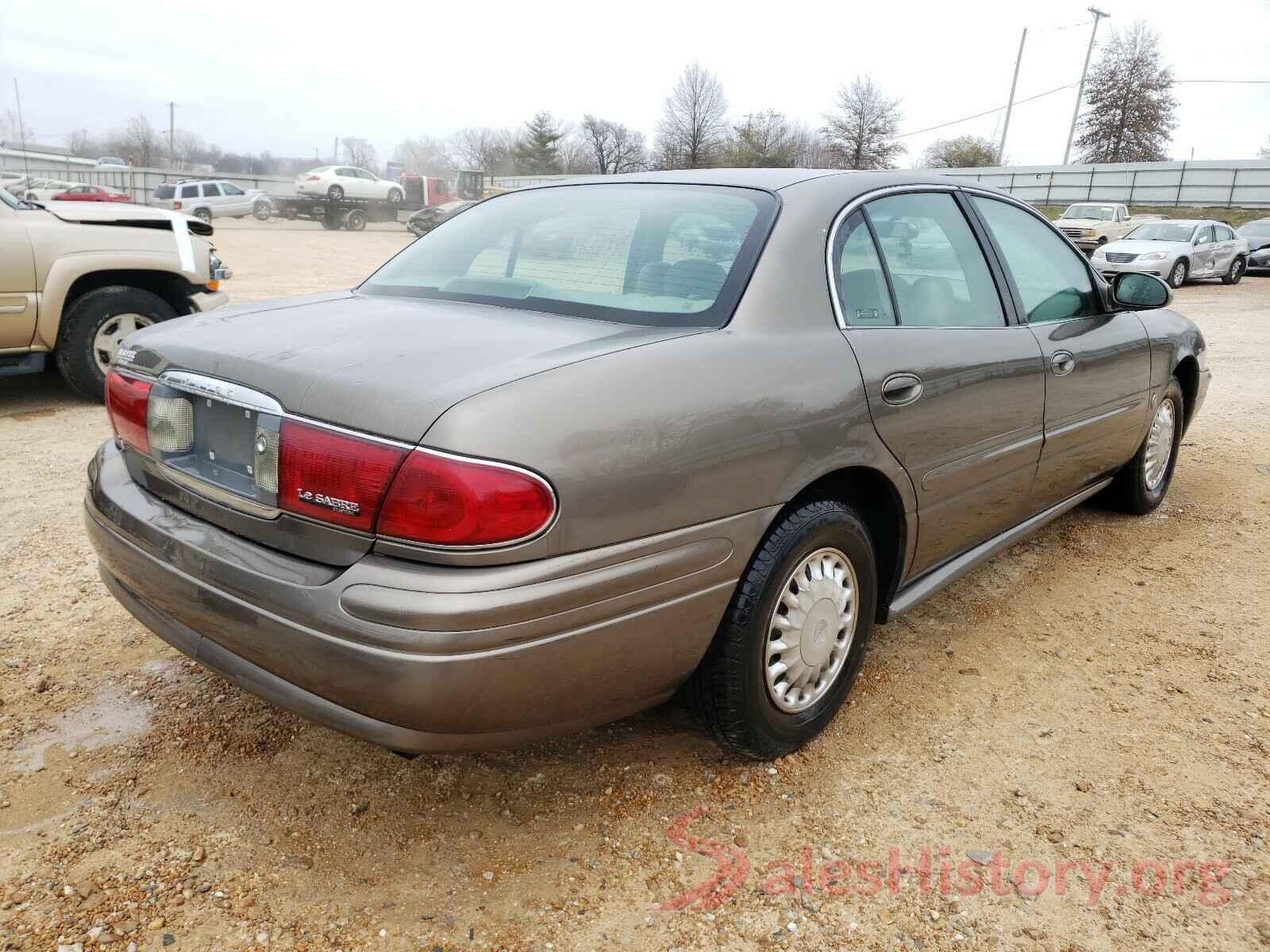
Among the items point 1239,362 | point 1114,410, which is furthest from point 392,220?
point 1114,410

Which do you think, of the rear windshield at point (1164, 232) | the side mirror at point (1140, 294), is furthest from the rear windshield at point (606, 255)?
the rear windshield at point (1164, 232)

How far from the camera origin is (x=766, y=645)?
90.3 inches

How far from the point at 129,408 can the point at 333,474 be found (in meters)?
0.87

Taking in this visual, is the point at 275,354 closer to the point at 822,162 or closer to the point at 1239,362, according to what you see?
the point at 1239,362

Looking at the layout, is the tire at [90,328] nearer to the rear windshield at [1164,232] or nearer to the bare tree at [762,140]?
the rear windshield at [1164,232]

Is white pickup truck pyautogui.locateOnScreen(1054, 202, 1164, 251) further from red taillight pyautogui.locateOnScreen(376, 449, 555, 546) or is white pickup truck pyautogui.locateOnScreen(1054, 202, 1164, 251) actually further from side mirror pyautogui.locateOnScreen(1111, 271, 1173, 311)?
red taillight pyautogui.locateOnScreen(376, 449, 555, 546)

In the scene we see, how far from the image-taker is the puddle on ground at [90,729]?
2434mm

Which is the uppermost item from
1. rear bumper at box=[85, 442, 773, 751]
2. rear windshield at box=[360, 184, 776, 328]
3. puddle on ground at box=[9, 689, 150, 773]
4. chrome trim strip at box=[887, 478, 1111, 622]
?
rear windshield at box=[360, 184, 776, 328]

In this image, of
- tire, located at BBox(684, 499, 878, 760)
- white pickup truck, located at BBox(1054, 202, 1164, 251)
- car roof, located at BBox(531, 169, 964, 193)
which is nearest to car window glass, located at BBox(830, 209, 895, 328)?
car roof, located at BBox(531, 169, 964, 193)

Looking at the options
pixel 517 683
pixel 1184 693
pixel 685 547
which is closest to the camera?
pixel 517 683

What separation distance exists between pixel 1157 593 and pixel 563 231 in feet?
8.95

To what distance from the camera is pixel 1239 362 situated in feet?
31.9

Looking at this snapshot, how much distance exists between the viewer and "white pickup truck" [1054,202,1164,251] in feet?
75.7

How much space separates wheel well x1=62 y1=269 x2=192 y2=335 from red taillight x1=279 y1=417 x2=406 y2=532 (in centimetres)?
504
